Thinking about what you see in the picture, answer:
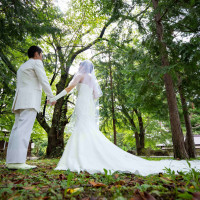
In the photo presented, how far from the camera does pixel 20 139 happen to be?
122 inches

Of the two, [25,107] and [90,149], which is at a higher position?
[25,107]

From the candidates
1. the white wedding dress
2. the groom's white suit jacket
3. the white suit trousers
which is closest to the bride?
the white wedding dress

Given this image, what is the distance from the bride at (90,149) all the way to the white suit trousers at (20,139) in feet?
2.10

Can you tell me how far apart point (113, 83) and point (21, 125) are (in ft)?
34.3

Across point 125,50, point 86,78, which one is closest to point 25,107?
point 86,78

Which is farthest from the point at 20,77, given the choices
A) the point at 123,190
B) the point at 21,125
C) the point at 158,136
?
the point at 158,136

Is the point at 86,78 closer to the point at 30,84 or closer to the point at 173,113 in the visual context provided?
the point at 30,84

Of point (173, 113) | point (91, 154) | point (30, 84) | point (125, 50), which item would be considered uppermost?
point (125, 50)

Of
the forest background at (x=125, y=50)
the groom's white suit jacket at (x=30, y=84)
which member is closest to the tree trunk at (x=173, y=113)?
the forest background at (x=125, y=50)

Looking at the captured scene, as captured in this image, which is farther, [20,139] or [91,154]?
[91,154]

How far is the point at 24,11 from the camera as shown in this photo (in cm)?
402

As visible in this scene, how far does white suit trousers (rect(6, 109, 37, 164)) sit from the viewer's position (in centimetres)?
302

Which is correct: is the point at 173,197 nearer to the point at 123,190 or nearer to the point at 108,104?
the point at 123,190

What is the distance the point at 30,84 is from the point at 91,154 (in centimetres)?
184
